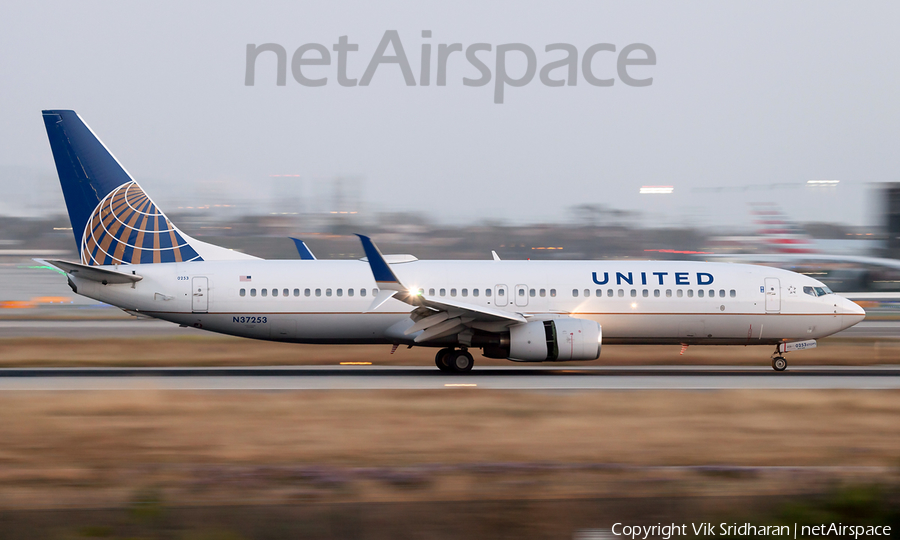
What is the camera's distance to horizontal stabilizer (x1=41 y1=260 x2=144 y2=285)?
19.7 meters

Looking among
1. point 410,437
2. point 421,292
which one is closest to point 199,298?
point 421,292

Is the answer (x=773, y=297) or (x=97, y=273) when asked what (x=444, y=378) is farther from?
(x=773, y=297)

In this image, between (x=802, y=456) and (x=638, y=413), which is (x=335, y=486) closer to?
(x=802, y=456)

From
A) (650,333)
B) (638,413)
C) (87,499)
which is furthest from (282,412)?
(650,333)

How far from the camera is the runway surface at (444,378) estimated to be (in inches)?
678

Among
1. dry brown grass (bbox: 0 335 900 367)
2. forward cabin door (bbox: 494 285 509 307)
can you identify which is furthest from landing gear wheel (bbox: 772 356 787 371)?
forward cabin door (bbox: 494 285 509 307)

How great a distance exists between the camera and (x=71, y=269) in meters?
19.9

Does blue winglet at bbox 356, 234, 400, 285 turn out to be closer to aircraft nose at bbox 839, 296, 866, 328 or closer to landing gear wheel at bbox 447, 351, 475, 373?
landing gear wheel at bbox 447, 351, 475, 373

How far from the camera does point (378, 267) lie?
18562 millimetres

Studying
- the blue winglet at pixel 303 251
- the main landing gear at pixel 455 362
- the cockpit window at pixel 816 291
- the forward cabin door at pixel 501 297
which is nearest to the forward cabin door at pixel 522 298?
the forward cabin door at pixel 501 297

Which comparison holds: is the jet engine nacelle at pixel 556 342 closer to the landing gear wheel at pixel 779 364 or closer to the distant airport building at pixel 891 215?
the landing gear wheel at pixel 779 364

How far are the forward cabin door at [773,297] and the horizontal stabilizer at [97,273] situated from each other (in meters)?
16.6

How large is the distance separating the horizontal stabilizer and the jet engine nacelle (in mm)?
9819

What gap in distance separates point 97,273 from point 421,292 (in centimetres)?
815
